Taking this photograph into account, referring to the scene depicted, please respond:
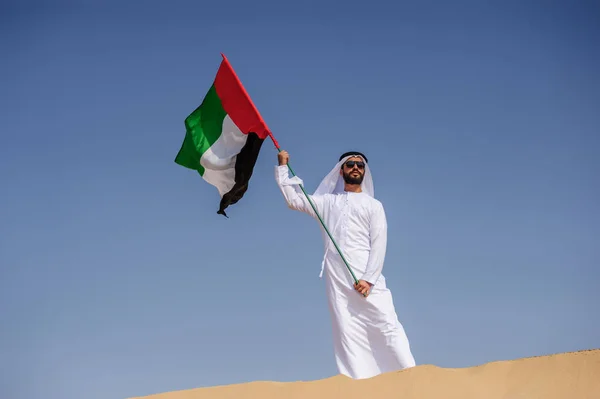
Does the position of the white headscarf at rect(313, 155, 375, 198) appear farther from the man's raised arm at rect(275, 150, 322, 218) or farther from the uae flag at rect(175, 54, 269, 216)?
the uae flag at rect(175, 54, 269, 216)

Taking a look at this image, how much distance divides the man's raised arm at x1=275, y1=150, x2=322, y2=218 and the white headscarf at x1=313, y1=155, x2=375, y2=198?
28 cm

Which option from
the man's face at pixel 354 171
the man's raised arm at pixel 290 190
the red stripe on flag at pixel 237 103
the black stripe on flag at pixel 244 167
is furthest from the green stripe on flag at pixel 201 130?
the man's face at pixel 354 171

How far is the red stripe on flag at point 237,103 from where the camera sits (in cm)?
872

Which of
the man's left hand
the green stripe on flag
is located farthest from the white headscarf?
the green stripe on flag

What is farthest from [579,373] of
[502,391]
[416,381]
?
[416,381]

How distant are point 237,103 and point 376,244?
7.68 ft

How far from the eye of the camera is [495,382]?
739 centimetres

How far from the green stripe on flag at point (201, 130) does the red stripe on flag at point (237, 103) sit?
13cm

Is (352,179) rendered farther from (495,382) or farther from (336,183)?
(495,382)

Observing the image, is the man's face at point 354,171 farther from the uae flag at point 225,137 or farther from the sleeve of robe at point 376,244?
the uae flag at point 225,137

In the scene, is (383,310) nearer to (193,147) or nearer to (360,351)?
(360,351)

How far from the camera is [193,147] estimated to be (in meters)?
9.36

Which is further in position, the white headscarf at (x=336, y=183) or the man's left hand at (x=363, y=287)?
the white headscarf at (x=336, y=183)

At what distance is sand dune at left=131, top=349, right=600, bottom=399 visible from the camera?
7.15 m
